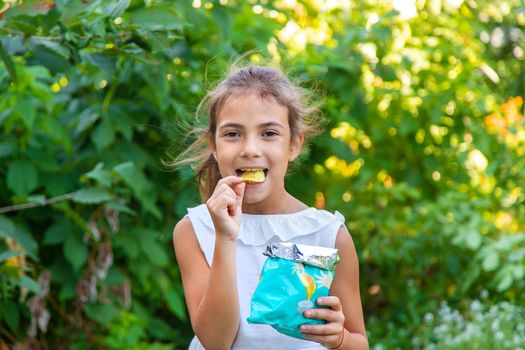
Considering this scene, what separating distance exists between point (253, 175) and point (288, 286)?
341 millimetres

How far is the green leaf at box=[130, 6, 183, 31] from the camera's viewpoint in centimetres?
262

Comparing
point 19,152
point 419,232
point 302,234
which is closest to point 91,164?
point 19,152

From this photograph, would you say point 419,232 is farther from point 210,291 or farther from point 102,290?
point 210,291

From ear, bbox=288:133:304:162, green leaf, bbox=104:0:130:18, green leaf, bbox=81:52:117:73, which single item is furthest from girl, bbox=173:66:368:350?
green leaf, bbox=81:52:117:73

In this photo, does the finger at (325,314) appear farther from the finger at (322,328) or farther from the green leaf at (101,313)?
the green leaf at (101,313)

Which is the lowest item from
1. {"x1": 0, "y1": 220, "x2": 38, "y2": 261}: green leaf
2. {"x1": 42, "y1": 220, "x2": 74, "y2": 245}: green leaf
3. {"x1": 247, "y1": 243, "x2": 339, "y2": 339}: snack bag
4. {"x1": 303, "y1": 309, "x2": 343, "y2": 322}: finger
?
{"x1": 42, "y1": 220, "x2": 74, "y2": 245}: green leaf

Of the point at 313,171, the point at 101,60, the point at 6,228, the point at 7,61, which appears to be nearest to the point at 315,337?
the point at 7,61

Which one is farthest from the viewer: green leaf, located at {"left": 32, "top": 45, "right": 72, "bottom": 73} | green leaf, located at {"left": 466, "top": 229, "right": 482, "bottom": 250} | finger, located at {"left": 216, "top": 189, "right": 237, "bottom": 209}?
green leaf, located at {"left": 466, "top": 229, "right": 482, "bottom": 250}

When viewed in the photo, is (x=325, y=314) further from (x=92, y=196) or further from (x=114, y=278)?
(x=114, y=278)

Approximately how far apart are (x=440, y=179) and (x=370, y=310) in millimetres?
750

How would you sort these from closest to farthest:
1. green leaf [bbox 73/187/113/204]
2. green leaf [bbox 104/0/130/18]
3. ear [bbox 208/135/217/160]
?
ear [bbox 208/135/217/160], green leaf [bbox 104/0/130/18], green leaf [bbox 73/187/113/204]

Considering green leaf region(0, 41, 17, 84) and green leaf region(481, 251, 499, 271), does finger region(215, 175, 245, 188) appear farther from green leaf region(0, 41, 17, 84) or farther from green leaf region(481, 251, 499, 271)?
green leaf region(481, 251, 499, 271)

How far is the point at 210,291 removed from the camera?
76.7 inches

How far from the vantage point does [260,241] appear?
7.06ft
